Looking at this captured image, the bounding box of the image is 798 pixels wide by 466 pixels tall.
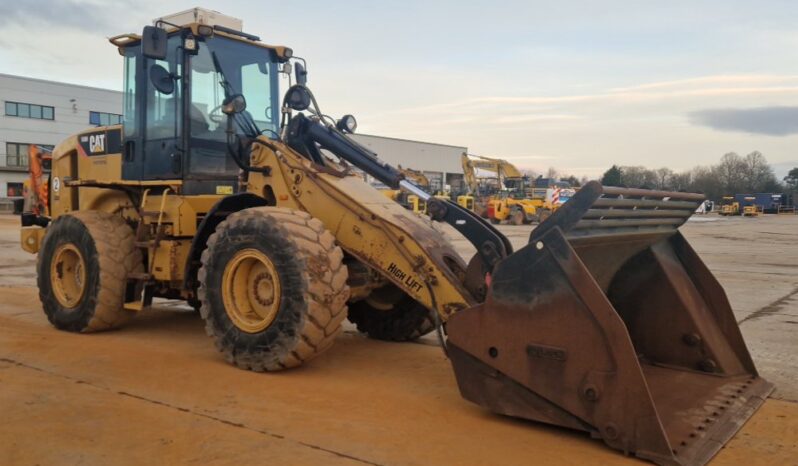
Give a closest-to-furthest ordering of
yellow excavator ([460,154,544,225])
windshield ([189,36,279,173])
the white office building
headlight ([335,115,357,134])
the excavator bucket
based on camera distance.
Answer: the excavator bucket
headlight ([335,115,357,134])
windshield ([189,36,279,173])
yellow excavator ([460,154,544,225])
the white office building

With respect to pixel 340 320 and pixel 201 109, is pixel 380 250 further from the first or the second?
pixel 201 109

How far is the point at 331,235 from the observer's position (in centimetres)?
565

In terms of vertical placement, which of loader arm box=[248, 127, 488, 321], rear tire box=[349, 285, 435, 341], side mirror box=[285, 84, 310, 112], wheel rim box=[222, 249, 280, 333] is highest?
side mirror box=[285, 84, 310, 112]

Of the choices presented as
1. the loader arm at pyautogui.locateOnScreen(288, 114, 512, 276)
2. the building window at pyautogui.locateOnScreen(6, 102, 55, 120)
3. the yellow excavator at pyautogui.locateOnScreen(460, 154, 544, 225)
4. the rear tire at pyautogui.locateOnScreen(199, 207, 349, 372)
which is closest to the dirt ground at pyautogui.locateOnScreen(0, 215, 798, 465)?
the rear tire at pyautogui.locateOnScreen(199, 207, 349, 372)

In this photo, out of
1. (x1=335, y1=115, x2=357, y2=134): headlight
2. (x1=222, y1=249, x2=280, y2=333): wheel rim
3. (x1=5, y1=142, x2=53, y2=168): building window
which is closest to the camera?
(x1=222, y1=249, x2=280, y2=333): wheel rim

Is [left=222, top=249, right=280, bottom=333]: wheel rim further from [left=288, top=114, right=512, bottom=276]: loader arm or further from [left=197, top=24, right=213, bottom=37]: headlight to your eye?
[left=197, top=24, right=213, bottom=37]: headlight

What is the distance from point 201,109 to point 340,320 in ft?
9.80

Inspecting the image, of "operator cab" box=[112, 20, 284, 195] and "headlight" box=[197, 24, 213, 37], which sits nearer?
"headlight" box=[197, 24, 213, 37]

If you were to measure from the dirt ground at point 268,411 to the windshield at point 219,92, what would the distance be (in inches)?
76.8

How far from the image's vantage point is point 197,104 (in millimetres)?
7020

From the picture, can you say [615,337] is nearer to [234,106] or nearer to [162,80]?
[234,106]

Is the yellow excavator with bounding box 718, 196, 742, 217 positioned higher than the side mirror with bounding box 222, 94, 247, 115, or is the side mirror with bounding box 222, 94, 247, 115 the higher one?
the side mirror with bounding box 222, 94, 247, 115

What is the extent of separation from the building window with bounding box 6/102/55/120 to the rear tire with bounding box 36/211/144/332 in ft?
169

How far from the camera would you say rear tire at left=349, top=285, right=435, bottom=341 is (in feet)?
22.5
